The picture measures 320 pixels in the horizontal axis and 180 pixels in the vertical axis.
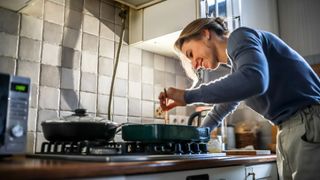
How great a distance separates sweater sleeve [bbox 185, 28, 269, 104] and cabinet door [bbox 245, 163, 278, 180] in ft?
1.17

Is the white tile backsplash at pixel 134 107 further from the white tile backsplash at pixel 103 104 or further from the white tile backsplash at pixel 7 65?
the white tile backsplash at pixel 7 65

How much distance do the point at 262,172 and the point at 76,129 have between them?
0.70 metres

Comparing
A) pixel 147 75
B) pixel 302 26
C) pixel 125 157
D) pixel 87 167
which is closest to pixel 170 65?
→ pixel 147 75

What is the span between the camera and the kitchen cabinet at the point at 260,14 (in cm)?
175

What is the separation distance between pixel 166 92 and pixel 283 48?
0.40 meters

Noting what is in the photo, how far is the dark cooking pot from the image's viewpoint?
3.37ft

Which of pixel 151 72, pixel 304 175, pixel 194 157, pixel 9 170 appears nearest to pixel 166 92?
pixel 194 157

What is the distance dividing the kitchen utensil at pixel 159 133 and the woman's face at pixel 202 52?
30 cm

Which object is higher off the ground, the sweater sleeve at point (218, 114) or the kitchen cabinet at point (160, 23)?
the kitchen cabinet at point (160, 23)

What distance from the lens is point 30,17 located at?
129 cm

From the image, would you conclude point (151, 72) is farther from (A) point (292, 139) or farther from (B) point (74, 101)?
(A) point (292, 139)

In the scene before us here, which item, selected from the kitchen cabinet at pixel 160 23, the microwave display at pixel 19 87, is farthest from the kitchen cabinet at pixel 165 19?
the microwave display at pixel 19 87

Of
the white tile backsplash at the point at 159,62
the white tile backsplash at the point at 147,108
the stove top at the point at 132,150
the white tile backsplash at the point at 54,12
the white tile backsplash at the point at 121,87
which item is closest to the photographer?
the stove top at the point at 132,150

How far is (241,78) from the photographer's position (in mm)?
871
